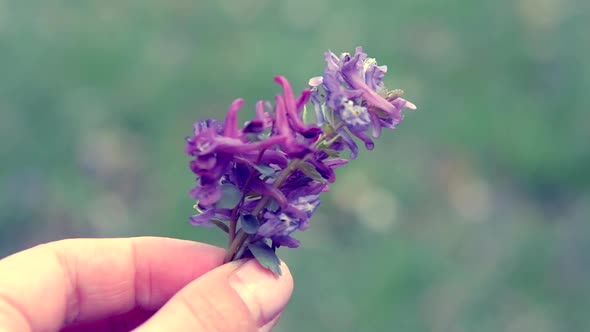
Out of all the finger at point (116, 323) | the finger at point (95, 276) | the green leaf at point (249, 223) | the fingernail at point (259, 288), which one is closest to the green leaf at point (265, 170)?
the green leaf at point (249, 223)

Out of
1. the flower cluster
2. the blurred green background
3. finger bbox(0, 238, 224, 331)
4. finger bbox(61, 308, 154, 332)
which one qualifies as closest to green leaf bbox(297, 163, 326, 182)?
the flower cluster

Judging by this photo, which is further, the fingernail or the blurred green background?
the blurred green background

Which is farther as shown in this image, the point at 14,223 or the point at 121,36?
the point at 121,36

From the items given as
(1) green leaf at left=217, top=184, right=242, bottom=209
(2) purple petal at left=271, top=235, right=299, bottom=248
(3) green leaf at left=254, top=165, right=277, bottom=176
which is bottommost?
(2) purple petal at left=271, top=235, right=299, bottom=248

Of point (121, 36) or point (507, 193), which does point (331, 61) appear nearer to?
point (507, 193)

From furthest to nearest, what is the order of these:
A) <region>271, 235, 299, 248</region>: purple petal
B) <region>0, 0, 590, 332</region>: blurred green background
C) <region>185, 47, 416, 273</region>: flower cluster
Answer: <region>0, 0, 590, 332</region>: blurred green background → <region>271, 235, 299, 248</region>: purple petal → <region>185, 47, 416, 273</region>: flower cluster

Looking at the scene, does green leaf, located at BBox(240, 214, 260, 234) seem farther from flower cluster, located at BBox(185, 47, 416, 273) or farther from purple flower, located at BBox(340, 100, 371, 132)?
purple flower, located at BBox(340, 100, 371, 132)

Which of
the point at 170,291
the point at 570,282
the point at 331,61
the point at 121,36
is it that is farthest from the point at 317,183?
the point at 121,36
